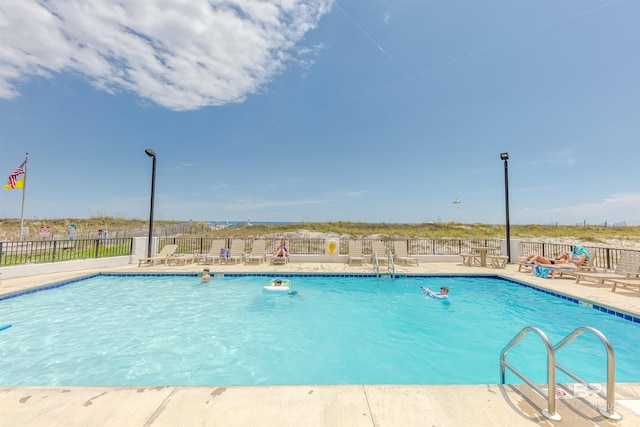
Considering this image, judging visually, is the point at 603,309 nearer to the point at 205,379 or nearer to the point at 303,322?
the point at 303,322

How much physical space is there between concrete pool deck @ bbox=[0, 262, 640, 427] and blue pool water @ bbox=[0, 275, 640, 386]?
4.47ft

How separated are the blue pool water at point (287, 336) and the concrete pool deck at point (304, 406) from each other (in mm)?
1364

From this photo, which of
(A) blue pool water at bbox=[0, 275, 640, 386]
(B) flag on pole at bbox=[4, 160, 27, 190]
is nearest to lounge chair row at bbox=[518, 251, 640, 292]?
Result: (A) blue pool water at bbox=[0, 275, 640, 386]

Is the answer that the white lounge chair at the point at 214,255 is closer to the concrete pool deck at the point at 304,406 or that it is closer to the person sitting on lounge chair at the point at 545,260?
the concrete pool deck at the point at 304,406

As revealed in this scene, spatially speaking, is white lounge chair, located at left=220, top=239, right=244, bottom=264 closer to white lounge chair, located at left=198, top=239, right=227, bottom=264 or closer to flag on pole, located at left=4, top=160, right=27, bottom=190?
white lounge chair, located at left=198, top=239, right=227, bottom=264

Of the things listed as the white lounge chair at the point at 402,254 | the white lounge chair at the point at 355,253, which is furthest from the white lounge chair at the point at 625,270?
the white lounge chair at the point at 355,253

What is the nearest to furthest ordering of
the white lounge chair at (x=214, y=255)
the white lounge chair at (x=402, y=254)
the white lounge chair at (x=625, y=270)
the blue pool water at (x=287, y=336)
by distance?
1. the blue pool water at (x=287, y=336)
2. the white lounge chair at (x=625, y=270)
3. the white lounge chair at (x=402, y=254)
4. the white lounge chair at (x=214, y=255)

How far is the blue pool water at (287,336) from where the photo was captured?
3.76 meters

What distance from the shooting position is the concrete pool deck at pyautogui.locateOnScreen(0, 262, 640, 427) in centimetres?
197

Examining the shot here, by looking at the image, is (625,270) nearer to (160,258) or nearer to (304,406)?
(304,406)

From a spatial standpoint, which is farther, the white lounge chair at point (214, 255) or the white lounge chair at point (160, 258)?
the white lounge chair at point (214, 255)

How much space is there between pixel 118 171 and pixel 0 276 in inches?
1250

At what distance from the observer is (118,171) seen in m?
33.6

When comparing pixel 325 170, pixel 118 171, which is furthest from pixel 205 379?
pixel 118 171
